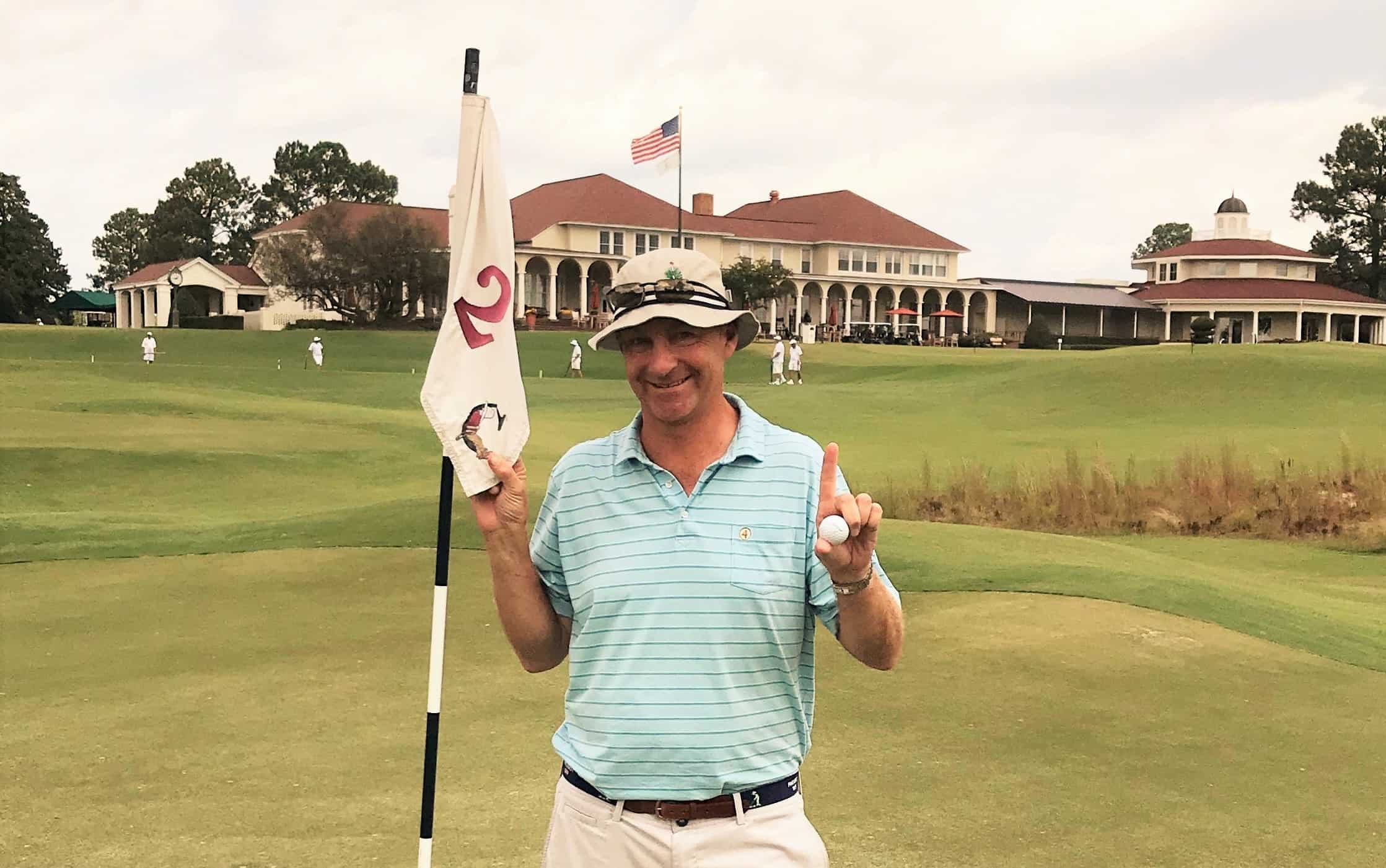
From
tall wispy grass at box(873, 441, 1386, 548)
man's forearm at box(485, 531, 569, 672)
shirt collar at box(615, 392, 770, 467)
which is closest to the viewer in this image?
shirt collar at box(615, 392, 770, 467)

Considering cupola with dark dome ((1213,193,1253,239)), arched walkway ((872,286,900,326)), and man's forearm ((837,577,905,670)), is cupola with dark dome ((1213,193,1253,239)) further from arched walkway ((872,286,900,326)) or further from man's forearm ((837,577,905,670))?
man's forearm ((837,577,905,670))

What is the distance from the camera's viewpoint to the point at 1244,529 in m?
16.6

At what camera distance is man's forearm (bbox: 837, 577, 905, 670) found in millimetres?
2859

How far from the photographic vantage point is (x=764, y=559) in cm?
293

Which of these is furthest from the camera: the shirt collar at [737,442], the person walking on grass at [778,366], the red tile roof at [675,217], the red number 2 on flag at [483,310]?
the red tile roof at [675,217]

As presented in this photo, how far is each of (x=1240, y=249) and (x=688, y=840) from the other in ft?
274

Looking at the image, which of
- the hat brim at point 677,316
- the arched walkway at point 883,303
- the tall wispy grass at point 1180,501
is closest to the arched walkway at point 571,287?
the arched walkway at point 883,303

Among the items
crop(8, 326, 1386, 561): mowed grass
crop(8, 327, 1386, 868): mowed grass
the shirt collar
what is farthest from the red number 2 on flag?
crop(8, 326, 1386, 561): mowed grass

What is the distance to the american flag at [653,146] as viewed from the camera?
4625 cm

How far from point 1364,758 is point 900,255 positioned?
77.9m

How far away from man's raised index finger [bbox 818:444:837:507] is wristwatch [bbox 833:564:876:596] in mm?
162

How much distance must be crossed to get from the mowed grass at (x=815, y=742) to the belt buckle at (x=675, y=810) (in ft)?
5.57

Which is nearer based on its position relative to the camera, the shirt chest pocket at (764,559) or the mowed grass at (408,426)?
the shirt chest pocket at (764,559)

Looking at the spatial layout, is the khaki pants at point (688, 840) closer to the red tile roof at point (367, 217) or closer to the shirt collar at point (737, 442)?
the shirt collar at point (737, 442)
